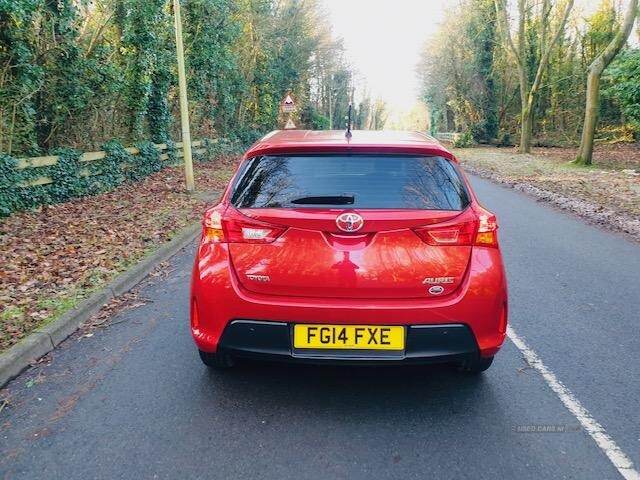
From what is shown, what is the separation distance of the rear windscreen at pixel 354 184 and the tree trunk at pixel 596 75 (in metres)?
17.0

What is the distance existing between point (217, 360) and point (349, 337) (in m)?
0.97

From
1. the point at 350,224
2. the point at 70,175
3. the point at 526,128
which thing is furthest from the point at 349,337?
the point at 526,128

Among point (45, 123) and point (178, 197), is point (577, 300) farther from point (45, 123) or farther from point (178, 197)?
point (45, 123)

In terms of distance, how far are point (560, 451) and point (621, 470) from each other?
288 millimetres

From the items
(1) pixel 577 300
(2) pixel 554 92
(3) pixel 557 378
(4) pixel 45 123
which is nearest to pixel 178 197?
(4) pixel 45 123

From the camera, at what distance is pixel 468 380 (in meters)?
3.78

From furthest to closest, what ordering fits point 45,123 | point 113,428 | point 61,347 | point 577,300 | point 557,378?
point 45,123
point 577,300
point 61,347
point 557,378
point 113,428

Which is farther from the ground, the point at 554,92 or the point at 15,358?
the point at 554,92

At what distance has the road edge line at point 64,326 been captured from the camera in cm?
389

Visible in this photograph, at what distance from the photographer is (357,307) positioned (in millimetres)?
3150

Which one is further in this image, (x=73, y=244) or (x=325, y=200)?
(x=73, y=244)

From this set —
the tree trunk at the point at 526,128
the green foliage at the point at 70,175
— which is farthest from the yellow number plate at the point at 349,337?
the tree trunk at the point at 526,128

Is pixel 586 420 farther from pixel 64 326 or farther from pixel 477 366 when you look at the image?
pixel 64 326

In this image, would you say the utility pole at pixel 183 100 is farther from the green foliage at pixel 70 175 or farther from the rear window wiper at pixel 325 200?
the rear window wiper at pixel 325 200
